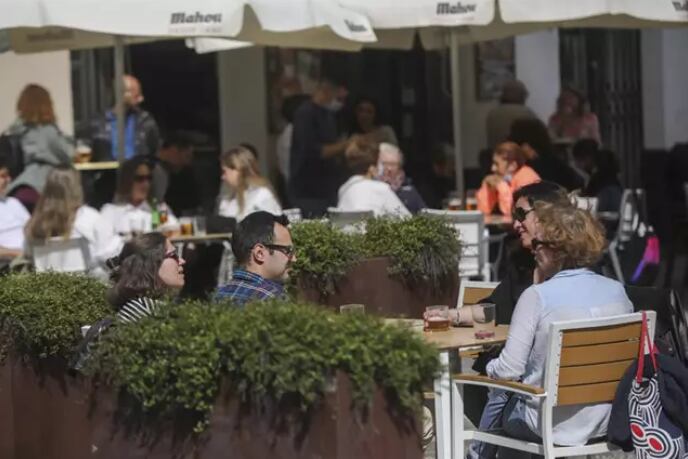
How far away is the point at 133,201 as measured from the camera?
1146 centimetres

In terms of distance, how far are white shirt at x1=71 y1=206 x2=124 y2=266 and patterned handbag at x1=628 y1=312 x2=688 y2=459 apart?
5.49 m

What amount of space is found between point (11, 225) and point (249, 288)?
533 cm

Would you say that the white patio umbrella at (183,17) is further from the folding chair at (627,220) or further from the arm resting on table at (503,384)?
the arm resting on table at (503,384)

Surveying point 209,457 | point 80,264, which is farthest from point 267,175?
point 209,457

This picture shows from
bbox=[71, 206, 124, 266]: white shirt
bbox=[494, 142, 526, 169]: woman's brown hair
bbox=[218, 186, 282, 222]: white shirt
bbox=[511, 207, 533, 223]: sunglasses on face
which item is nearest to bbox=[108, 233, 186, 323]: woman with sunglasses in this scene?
bbox=[511, 207, 533, 223]: sunglasses on face

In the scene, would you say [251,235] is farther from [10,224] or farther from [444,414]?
[10,224]

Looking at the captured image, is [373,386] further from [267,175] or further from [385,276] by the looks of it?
[267,175]

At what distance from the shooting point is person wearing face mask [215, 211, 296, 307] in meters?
6.12

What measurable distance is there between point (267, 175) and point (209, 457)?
10996 millimetres

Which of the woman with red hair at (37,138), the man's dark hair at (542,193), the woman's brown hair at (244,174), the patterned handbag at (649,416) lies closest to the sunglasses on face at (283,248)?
the man's dark hair at (542,193)

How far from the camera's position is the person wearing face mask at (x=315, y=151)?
554 inches

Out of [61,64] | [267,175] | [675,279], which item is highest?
[61,64]

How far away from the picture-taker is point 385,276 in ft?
29.1

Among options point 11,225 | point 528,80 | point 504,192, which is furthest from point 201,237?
point 528,80
